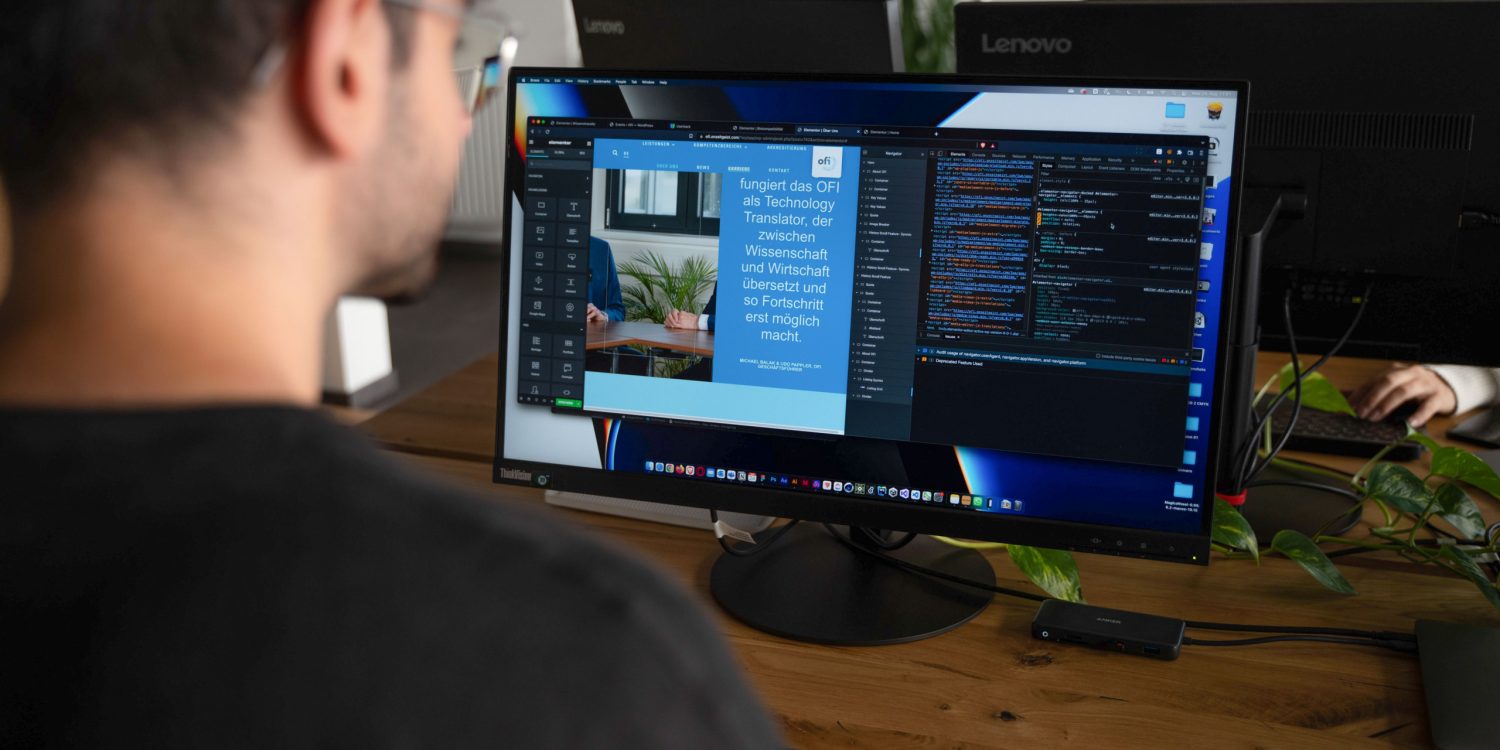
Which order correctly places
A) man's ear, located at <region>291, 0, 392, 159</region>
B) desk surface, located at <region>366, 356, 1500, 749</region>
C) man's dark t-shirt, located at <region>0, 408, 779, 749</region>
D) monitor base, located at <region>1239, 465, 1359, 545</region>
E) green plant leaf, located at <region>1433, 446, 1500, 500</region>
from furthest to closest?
monitor base, located at <region>1239, 465, 1359, 545</region> < green plant leaf, located at <region>1433, 446, 1500, 500</region> < desk surface, located at <region>366, 356, 1500, 749</region> < man's ear, located at <region>291, 0, 392, 159</region> < man's dark t-shirt, located at <region>0, 408, 779, 749</region>

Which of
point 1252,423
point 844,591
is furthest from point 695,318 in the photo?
point 1252,423

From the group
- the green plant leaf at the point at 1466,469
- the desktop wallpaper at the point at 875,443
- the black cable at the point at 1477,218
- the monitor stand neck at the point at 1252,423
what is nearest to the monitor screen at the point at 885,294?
the desktop wallpaper at the point at 875,443

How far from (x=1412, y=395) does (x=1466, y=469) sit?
405 millimetres

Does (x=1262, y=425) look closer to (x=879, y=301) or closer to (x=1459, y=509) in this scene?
(x=1459, y=509)

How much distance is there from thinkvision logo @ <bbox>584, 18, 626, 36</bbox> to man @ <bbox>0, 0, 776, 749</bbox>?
0.97m

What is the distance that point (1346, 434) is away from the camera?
4.70 feet

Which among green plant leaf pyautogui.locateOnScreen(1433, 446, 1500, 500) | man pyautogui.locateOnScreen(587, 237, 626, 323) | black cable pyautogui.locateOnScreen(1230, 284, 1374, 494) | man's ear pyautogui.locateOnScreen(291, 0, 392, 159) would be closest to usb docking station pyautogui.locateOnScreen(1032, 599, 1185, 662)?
black cable pyautogui.locateOnScreen(1230, 284, 1374, 494)

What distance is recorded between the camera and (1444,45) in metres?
1.19

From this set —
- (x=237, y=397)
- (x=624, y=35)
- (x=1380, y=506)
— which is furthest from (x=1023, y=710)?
(x=624, y=35)

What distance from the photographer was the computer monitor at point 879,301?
958mm

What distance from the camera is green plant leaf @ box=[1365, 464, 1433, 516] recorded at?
111 cm

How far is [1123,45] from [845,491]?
0.61m

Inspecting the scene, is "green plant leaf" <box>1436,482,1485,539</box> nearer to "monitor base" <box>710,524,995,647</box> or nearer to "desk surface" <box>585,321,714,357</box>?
"monitor base" <box>710,524,995,647</box>

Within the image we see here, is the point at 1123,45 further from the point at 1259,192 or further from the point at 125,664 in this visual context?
the point at 125,664
